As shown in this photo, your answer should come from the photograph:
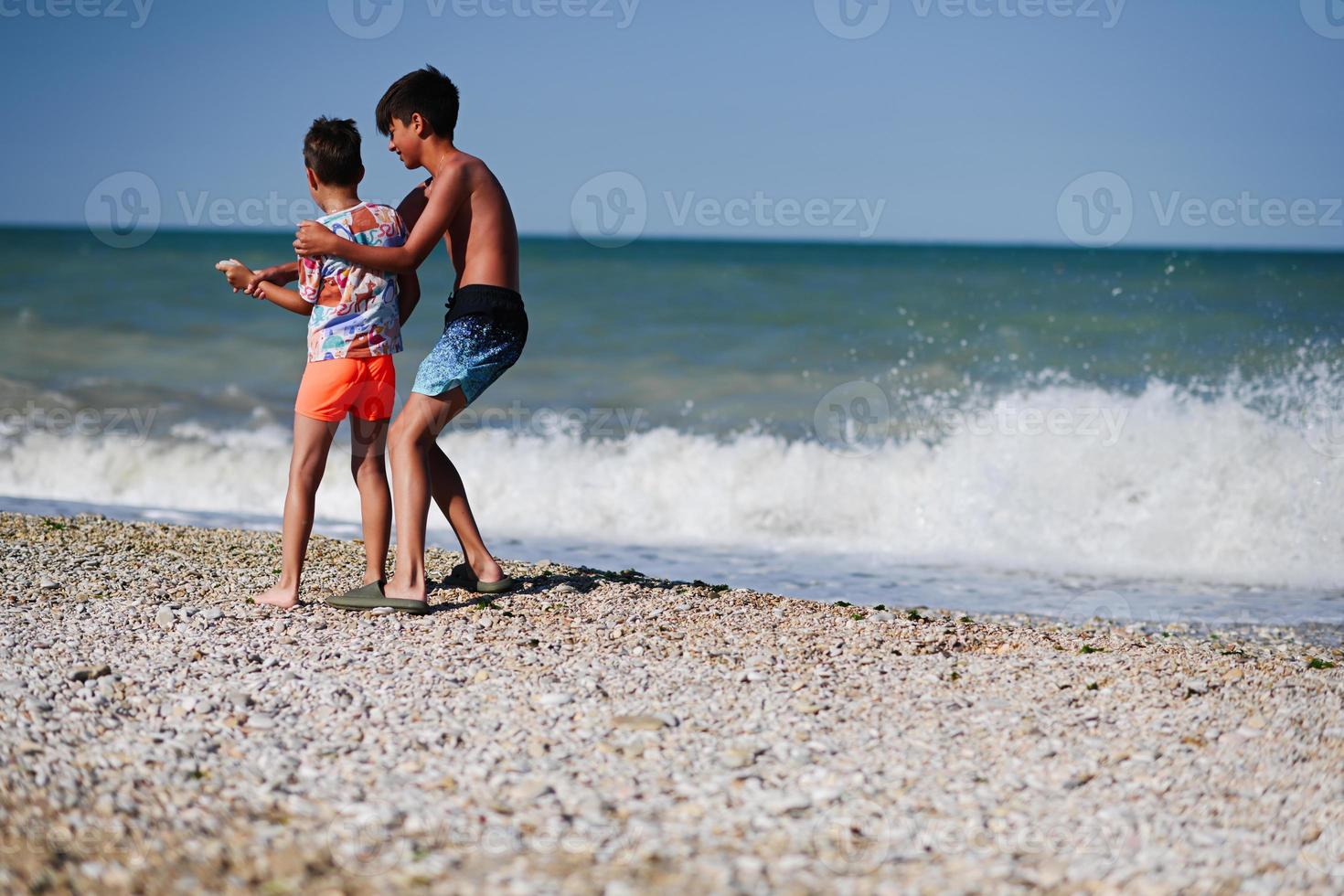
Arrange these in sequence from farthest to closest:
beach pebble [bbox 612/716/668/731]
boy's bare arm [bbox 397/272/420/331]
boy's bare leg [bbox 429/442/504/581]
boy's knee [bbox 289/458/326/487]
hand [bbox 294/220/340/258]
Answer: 1. boy's bare leg [bbox 429/442/504/581]
2. boy's bare arm [bbox 397/272/420/331]
3. boy's knee [bbox 289/458/326/487]
4. hand [bbox 294/220/340/258]
5. beach pebble [bbox 612/716/668/731]

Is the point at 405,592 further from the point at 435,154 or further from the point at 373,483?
the point at 435,154

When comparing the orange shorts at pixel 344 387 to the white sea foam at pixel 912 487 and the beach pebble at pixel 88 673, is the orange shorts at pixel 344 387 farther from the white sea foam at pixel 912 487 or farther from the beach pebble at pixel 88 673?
the white sea foam at pixel 912 487

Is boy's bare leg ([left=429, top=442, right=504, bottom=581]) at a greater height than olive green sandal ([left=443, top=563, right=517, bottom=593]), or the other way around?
boy's bare leg ([left=429, top=442, right=504, bottom=581])

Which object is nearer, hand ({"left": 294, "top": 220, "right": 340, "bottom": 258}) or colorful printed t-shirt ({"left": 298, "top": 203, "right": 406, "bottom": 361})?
hand ({"left": 294, "top": 220, "right": 340, "bottom": 258})

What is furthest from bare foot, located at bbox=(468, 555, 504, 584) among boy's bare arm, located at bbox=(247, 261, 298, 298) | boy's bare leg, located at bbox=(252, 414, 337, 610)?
boy's bare arm, located at bbox=(247, 261, 298, 298)

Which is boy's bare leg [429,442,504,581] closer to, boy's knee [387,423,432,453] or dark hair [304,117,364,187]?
boy's knee [387,423,432,453]

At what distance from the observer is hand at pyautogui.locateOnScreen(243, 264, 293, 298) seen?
14.1ft

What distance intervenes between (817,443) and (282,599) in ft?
25.2

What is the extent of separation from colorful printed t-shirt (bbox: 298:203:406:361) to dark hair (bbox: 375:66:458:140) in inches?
13.9

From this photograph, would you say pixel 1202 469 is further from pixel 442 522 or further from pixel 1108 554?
pixel 442 522

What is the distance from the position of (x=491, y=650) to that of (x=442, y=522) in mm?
4640

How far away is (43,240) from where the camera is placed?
4212cm

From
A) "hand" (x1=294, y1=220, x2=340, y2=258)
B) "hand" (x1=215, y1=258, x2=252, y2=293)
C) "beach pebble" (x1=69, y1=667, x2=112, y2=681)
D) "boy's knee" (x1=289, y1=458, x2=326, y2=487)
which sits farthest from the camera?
"boy's knee" (x1=289, y1=458, x2=326, y2=487)

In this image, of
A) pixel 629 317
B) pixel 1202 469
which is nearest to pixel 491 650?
pixel 1202 469
